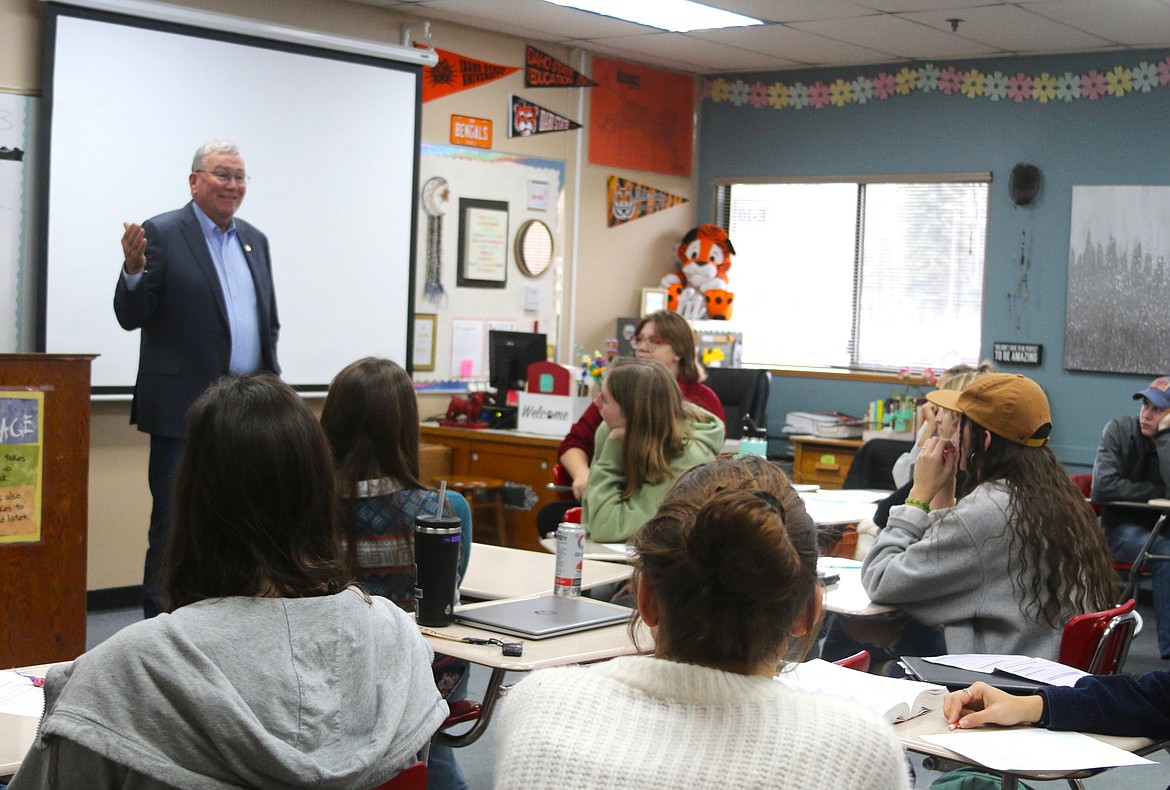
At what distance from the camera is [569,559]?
295 centimetres

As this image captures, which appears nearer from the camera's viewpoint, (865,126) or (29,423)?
(29,423)

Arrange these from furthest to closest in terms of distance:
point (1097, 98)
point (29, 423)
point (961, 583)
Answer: point (1097, 98) → point (29, 423) → point (961, 583)

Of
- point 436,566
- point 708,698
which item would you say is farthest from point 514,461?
point 708,698

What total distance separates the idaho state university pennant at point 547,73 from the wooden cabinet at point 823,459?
2.47 meters

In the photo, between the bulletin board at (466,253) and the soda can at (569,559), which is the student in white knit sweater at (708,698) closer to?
the soda can at (569,559)

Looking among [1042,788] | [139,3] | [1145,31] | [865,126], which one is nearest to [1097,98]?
[1145,31]

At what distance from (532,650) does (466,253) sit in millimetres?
5056

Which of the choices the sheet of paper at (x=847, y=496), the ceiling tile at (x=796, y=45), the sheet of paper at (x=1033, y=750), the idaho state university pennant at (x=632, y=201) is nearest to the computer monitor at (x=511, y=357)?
the idaho state university pennant at (x=632, y=201)

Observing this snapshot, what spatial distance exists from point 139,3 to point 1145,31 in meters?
4.95

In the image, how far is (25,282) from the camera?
5453mm

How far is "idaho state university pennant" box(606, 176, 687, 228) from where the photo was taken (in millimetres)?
8266

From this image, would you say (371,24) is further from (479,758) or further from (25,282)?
(479,758)

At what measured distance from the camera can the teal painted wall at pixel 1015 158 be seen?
290 inches

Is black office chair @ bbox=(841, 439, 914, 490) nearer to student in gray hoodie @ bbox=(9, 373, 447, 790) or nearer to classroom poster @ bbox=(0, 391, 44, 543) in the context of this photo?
classroom poster @ bbox=(0, 391, 44, 543)
